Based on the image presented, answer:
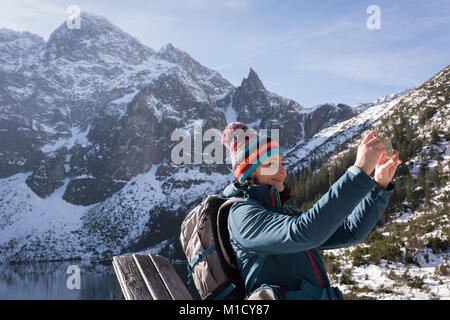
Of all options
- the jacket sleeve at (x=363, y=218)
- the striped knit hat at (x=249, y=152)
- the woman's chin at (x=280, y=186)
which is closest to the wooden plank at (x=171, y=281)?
the striped knit hat at (x=249, y=152)

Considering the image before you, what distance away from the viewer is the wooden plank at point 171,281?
2.46m

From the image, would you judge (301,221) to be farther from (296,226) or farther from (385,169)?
(385,169)

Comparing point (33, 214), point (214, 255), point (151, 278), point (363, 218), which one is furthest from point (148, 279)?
point (33, 214)

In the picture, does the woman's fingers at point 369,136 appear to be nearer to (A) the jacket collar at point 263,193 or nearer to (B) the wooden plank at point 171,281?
(A) the jacket collar at point 263,193

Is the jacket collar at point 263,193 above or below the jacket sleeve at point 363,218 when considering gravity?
above

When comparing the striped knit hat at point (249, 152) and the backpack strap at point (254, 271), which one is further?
the striped knit hat at point (249, 152)

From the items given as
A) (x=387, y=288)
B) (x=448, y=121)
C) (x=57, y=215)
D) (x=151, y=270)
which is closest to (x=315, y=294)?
(x=151, y=270)

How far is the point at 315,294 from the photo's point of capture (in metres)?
2.19

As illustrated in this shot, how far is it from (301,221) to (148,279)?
4.21 ft

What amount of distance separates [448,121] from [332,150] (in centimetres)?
4951

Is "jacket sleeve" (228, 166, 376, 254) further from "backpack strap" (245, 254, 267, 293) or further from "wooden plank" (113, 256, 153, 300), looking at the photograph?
"wooden plank" (113, 256, 153, 300)

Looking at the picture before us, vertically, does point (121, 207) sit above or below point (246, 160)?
below

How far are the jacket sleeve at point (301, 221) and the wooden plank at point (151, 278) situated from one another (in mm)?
669

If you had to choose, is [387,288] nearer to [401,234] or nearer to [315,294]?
[401,234]
